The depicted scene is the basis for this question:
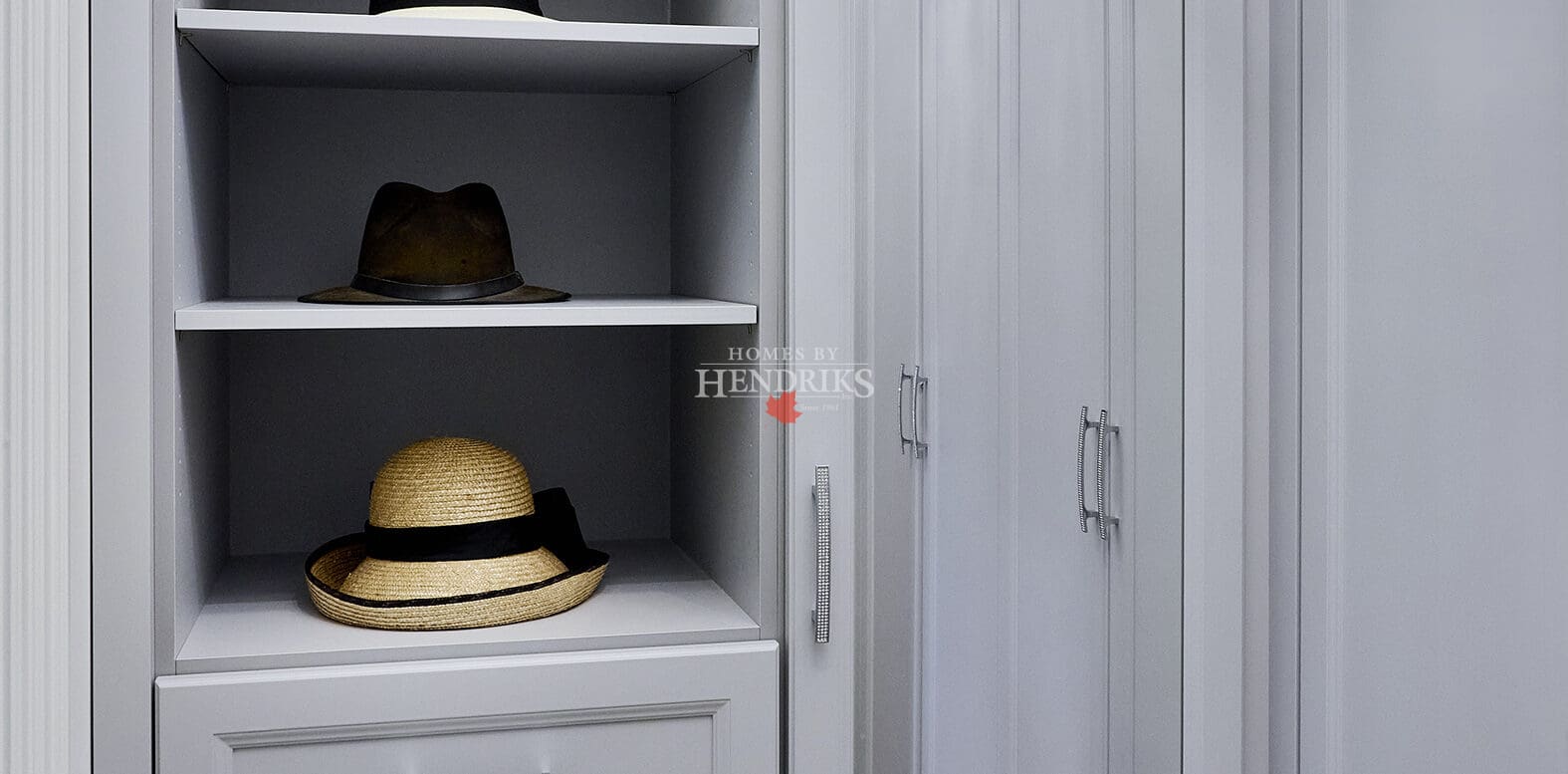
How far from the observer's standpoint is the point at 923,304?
187 cm

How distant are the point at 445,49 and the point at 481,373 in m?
0.51

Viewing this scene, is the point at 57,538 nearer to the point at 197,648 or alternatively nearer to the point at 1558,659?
the point at 197,648

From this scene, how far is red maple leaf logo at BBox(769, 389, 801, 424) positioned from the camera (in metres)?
1.22

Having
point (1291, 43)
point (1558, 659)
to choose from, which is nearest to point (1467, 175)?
point (1291, 43)

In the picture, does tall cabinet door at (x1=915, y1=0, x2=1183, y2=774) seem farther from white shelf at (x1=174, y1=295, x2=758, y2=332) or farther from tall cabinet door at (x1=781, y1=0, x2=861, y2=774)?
white shelf at (x1=174, y1=295, x2=758, y2=332)

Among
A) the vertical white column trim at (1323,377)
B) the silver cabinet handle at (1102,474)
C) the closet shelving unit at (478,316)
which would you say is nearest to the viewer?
the vertical white column trim at (1323,377)

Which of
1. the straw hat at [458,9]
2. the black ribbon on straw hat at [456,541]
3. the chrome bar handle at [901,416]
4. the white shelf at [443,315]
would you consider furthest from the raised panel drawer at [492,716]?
the chrome bar handle at [901,416]

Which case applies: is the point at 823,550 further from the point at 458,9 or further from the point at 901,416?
the point at 901,416

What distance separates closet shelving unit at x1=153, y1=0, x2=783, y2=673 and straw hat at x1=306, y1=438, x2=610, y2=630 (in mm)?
A: 26

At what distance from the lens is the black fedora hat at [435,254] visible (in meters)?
1.27

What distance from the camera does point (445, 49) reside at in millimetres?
1225

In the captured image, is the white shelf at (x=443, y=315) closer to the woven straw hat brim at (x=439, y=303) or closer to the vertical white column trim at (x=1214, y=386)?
the woven straw hat brim at (x=439, y=303)

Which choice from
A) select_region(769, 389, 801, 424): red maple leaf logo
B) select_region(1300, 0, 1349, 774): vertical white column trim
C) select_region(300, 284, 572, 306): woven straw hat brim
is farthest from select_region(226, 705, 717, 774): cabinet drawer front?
select_region(1300, 0, 1349, 774): vertical white column trim

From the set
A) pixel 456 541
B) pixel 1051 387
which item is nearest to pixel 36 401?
pixel 456 541
